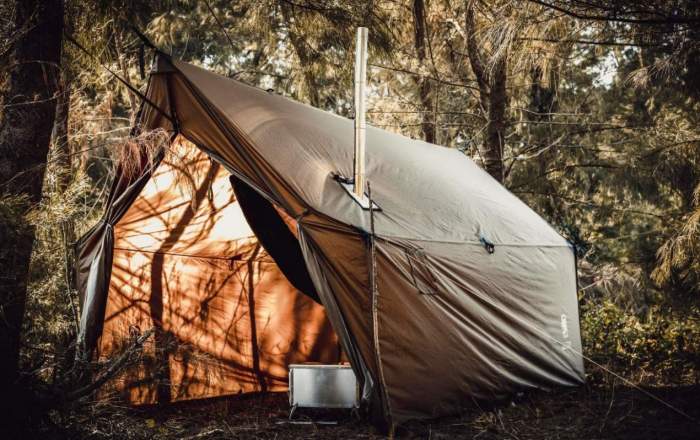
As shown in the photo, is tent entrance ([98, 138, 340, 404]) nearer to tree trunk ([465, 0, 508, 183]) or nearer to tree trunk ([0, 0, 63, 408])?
tree trunk ([0, 0, 63, 408])

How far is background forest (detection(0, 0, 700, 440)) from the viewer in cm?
364

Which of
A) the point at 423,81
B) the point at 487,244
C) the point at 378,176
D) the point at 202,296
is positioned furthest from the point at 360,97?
the point at 423,81

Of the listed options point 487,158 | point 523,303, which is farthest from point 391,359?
point 487,158

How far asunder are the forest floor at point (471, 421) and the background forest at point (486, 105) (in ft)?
1.56

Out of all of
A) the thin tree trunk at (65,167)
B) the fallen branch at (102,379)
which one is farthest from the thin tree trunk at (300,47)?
the fallen branch at (102,379)

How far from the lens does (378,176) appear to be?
4.60m

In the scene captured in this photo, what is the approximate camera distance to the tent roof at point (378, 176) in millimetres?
3812

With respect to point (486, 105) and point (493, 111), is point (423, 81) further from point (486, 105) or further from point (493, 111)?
point (493, 111)

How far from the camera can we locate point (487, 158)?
777 centimetres

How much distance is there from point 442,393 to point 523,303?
4.13 feet

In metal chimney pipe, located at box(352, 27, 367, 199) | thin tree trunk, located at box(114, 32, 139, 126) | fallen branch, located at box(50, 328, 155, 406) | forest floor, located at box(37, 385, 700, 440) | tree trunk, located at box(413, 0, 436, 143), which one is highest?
tree trunk, located at box(413, 0, 436, 143)

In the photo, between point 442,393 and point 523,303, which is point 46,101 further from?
point 523,303

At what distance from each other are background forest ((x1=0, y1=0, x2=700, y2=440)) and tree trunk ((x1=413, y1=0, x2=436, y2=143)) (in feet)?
0.10

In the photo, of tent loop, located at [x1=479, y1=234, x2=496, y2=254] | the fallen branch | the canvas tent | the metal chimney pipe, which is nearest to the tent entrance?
the canvas tent
